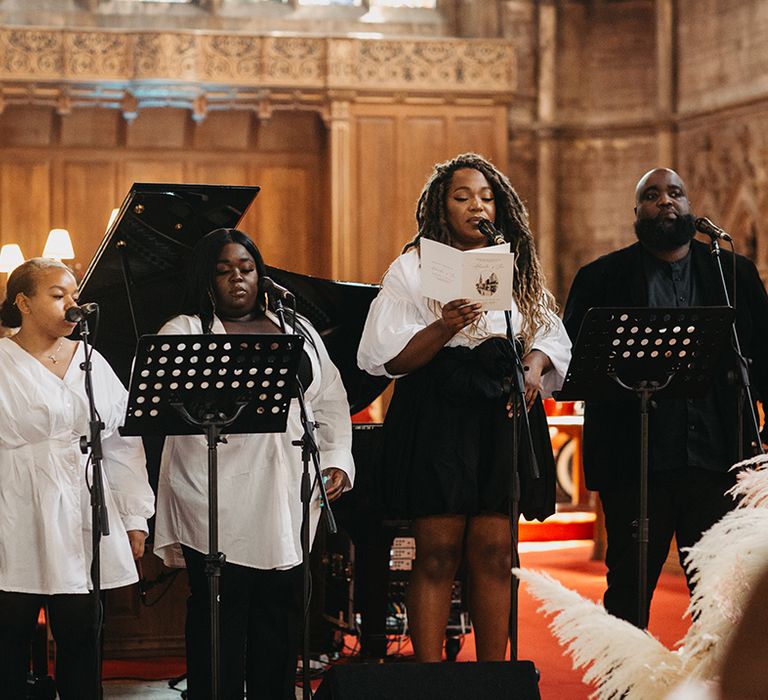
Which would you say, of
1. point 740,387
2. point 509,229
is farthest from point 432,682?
point 740,387

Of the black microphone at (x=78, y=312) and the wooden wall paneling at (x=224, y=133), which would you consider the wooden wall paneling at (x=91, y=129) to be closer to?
the wooden wall paneling at (x=224, y=133)

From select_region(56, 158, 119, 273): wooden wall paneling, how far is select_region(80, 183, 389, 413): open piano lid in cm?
709

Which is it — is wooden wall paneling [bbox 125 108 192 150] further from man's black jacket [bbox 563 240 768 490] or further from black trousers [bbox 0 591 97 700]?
black trousers [bbox 0 591 97 700]

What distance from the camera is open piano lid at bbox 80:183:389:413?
173 inches

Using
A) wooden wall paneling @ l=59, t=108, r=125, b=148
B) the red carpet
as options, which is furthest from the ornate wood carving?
the red carpet

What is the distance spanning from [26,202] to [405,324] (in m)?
8.86

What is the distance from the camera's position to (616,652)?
1312 mm

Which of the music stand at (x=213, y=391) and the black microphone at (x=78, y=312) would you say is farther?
the black microphone at (x=78, y=312)

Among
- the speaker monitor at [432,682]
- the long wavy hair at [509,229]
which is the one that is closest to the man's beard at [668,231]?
the long wavy hair at [509,229]

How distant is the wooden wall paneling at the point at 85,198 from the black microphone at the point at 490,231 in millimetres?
8604

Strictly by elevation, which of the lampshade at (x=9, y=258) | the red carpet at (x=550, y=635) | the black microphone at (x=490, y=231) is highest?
the lampshade at (x=9, y=258)

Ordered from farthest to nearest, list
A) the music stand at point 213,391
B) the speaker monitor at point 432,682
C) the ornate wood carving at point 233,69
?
the ornate wood carving at point 233,69, the music stand at point 213,391, the speaker monitor at point 432,682

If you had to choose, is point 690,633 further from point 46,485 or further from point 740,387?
point 740,387

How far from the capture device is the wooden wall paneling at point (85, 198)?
459 inches
